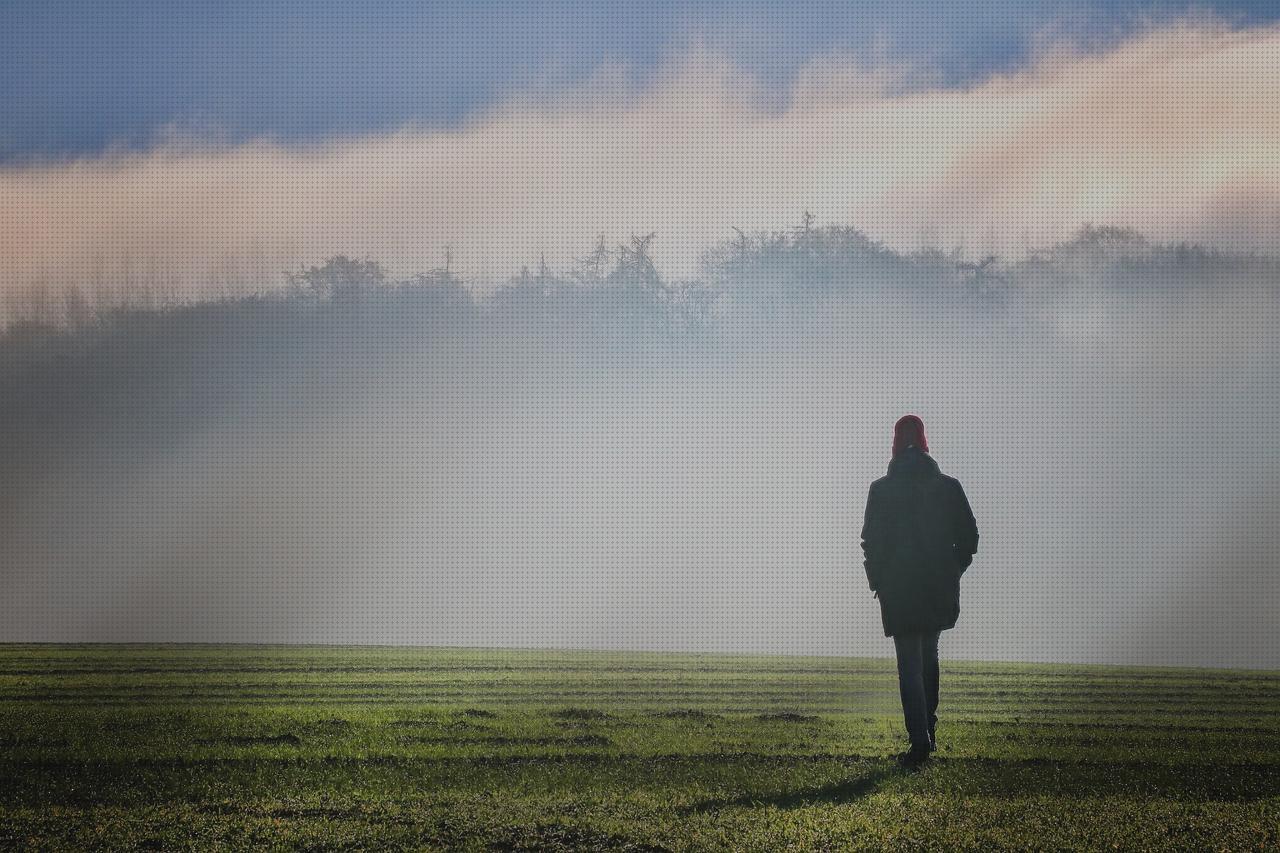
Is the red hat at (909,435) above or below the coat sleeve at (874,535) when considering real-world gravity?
above

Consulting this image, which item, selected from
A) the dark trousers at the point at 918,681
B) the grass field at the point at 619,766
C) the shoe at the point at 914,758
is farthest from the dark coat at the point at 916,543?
the grass field at the point at 619,766

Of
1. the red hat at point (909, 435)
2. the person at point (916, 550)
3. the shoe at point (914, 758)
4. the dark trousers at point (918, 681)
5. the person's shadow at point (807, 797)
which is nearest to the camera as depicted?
the person's shadow at point (807, 797)

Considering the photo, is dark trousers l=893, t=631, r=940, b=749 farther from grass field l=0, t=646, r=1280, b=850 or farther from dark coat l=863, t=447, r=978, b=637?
grass field l=0, t=646, r=1280, b=850

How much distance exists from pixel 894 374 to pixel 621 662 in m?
67.0

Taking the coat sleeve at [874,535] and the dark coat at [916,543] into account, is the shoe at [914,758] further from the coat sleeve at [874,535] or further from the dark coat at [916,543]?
the coat sleeve at [874,535]

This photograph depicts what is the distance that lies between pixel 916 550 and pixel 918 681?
0.95 m

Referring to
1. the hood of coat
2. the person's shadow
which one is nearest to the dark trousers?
the person's shadow

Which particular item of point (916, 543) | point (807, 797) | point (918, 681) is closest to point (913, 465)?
point (916, 543)

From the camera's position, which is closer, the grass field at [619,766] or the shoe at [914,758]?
the grass field at [619,766]

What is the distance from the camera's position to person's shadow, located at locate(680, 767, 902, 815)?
8016 millimetres

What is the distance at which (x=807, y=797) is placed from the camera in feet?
27.2

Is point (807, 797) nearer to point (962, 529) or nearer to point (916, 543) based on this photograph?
point (916, 543)

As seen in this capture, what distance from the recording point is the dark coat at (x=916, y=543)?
1027 cm

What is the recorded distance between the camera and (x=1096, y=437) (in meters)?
82.5
